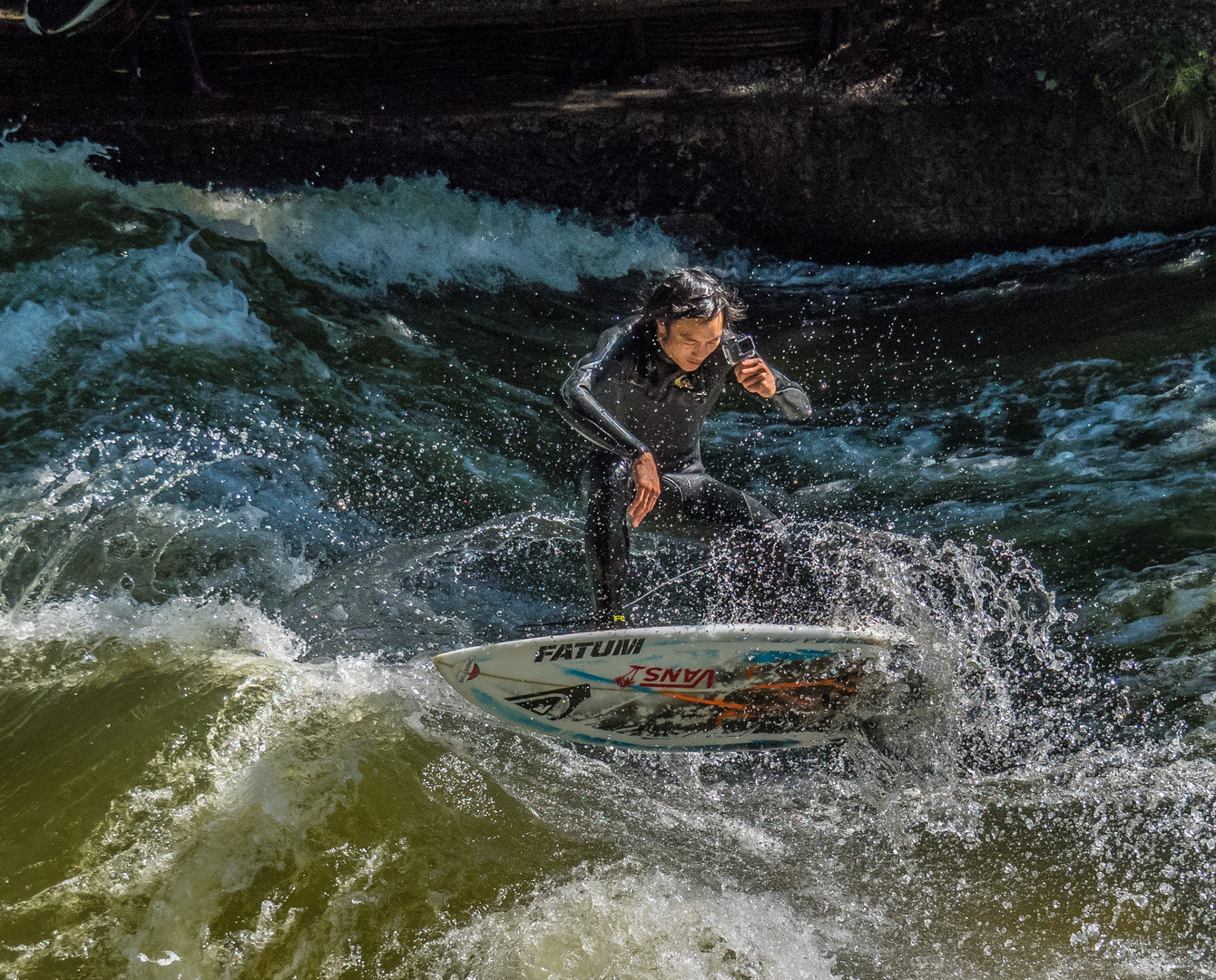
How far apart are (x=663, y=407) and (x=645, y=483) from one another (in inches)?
22.8

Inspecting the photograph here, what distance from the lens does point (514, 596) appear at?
190 inches

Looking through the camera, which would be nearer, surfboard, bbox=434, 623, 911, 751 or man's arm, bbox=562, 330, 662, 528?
man's arm, bbox=562, 330, 662, 528

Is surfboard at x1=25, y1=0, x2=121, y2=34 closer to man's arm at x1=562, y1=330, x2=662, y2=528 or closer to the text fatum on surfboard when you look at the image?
man's arm at x1=562, y1=330, x2=662, y2=528

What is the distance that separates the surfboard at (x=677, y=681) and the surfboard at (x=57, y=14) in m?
7.36

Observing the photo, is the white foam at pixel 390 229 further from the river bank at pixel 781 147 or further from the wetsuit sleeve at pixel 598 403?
the wetsuit sleeve at pixel 598 403

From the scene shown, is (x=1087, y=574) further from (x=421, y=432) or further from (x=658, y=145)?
(x=658, y=145)

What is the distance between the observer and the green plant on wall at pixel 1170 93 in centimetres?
773

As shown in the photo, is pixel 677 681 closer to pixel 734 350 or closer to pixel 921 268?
pixel 734 350

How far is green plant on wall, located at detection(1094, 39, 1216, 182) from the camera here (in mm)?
7730

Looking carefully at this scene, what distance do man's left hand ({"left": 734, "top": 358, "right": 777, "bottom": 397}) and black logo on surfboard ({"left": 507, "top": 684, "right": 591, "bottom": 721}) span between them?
52.5 inches

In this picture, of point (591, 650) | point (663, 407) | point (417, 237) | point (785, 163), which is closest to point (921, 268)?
point (785, 163)

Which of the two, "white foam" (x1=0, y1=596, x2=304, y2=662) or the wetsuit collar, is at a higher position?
the wetsuit collar

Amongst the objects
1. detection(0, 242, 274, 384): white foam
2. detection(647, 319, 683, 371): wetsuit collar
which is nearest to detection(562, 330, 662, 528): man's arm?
detection(647, 319, 683, 371): wetsuit collar

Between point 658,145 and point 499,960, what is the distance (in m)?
6.51
